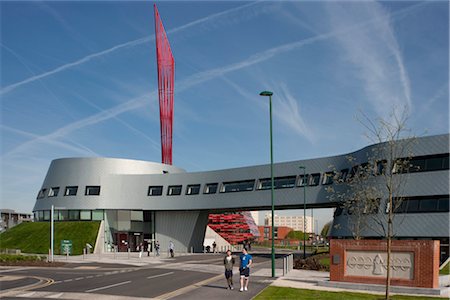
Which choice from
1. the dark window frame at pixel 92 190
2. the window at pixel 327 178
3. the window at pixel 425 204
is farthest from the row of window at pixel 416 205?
the dark window frame at pixel 92 190

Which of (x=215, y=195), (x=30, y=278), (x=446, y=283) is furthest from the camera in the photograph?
(x=215, y=195)

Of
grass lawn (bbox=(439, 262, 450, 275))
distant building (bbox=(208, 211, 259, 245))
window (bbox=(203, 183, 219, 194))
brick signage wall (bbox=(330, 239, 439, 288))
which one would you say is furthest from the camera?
distant building (bbox=(208, 211, 259, 245))

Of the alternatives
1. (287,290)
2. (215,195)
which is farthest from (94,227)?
(287,290)

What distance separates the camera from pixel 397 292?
803 inches

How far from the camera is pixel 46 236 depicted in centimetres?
5678

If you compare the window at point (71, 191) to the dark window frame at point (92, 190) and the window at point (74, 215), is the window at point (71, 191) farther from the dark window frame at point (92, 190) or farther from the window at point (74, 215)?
the window at point (74, 215)

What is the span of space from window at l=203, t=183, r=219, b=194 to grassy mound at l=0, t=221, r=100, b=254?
13.2m

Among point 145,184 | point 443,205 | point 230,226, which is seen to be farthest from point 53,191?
point 230,226

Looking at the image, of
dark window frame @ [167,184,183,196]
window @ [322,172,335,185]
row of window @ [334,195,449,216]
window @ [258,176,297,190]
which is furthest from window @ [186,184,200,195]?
row of window @ [334,195,449,216]

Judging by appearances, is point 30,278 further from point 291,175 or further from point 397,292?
point 291,175

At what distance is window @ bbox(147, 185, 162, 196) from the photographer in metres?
60.4

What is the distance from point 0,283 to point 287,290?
13409 mm

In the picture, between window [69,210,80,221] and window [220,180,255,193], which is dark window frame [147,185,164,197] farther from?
window [69,210,80,221]

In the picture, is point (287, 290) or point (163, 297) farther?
point (287, 290)
